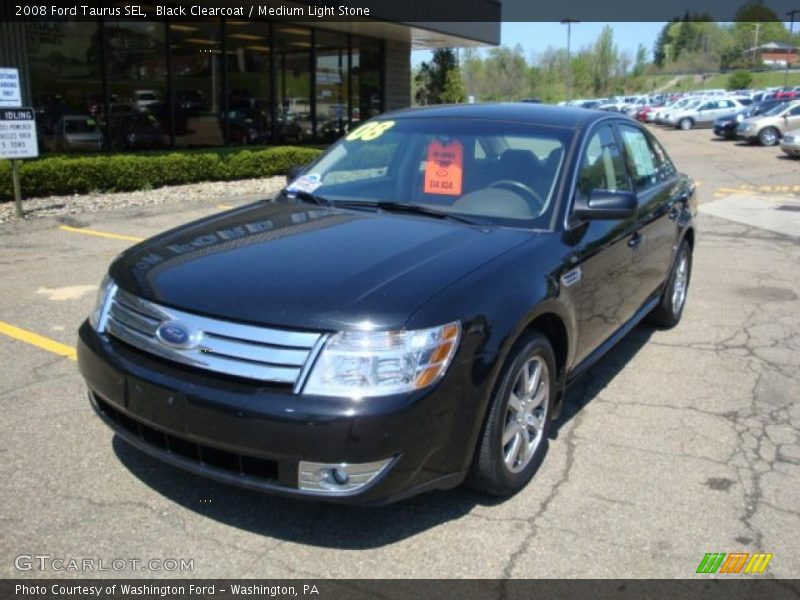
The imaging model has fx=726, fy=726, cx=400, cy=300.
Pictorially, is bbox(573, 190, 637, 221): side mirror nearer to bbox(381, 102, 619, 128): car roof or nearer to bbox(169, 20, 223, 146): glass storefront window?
bbox(381, 102, 619, 128): car roof

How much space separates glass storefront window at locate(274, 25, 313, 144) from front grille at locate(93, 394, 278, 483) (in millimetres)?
15060

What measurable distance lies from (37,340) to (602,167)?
13.0 feet

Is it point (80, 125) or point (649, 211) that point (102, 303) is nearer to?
point (649, 211)

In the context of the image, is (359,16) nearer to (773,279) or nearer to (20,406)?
(773,279)

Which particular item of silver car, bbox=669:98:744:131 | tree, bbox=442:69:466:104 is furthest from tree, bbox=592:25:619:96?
tree, bbox=442:69:466:104

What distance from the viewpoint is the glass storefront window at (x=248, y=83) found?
622 inches

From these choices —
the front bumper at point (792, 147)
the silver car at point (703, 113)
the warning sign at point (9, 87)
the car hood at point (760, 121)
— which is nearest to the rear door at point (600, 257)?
the warning sign at point (9, 87)

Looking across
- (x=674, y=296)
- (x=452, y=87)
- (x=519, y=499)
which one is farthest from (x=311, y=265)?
(x=452, y=87)

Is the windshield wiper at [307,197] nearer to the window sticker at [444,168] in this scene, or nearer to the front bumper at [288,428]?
the window sticker at [444,168]

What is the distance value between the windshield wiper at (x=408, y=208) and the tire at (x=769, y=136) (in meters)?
28.9

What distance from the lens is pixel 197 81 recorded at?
1509 cm

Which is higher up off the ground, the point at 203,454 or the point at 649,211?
the point at 649,211

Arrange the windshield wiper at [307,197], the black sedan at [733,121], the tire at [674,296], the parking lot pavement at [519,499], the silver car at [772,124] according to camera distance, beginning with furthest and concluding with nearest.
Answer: the black sedan at [733,121], the silver car at [772,124], the tire at [674,296], the windshield wiper at [307,197], the parking lot pavement at [519,499]
